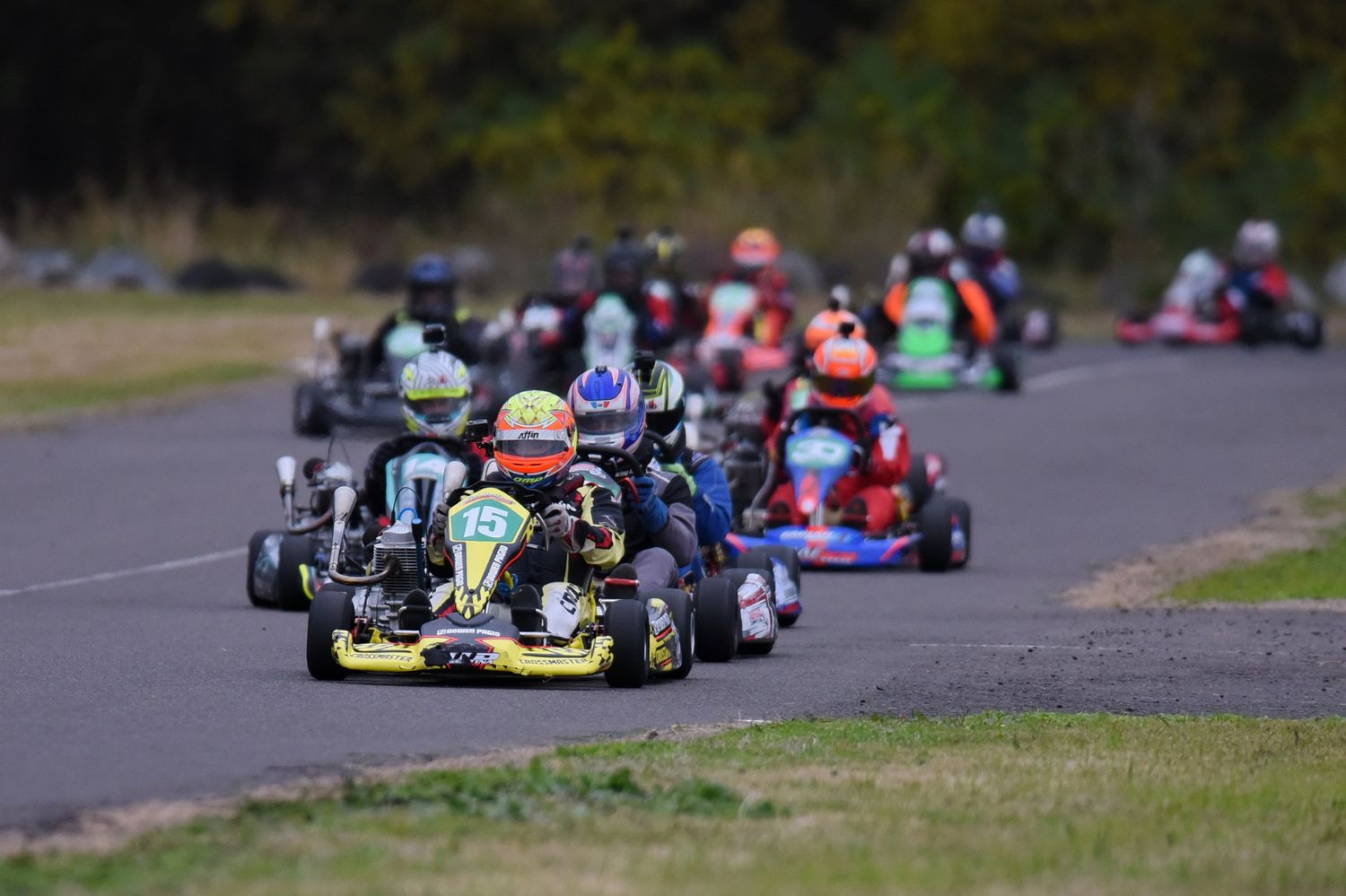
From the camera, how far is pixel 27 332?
32.9m

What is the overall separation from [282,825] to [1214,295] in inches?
1264

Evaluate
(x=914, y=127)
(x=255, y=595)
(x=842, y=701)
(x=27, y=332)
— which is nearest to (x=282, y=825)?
(x=842, y=701)

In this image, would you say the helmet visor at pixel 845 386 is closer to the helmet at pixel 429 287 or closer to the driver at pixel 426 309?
the driver at pixel 426 309

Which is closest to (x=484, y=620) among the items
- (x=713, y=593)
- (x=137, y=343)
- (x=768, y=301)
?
(x=713, y=593)

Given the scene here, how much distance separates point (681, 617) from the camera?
36.3 feet

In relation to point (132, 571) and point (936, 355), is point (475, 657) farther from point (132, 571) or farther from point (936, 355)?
point (936, 355)

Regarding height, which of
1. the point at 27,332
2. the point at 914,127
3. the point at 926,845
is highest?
the point at 914,127

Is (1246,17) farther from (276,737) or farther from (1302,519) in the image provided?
(276,737)

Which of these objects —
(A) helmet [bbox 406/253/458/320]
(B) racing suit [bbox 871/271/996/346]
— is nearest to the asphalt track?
(A) helmet [bbox 406/253/458/320]

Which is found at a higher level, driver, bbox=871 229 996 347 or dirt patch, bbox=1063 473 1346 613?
driver, bbox=871 229 996 347

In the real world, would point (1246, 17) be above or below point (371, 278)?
above

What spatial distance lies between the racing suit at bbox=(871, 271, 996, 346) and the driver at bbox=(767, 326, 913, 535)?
11865mm

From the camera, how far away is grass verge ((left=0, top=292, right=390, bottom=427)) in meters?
28.5

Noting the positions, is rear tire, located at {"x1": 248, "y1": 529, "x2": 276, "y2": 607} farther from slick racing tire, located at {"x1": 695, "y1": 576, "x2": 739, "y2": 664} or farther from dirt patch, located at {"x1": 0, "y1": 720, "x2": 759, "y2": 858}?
dirt patch, located at {"x1": 0, "y1": 720, "x2": 759, "y2": 858}
